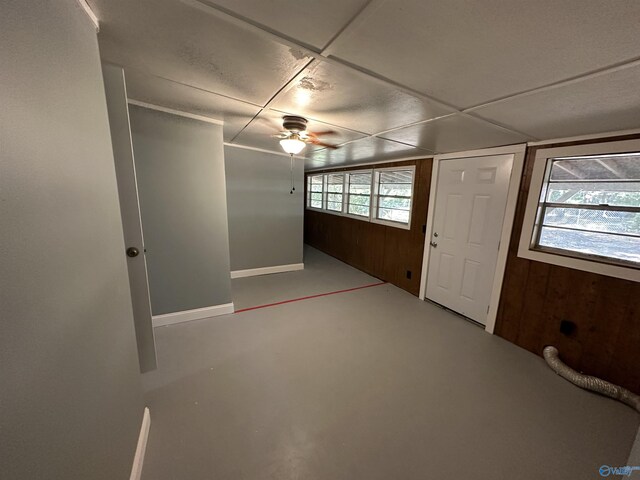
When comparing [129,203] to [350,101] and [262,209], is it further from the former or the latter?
[262,209]

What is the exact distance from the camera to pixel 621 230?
1.93 m

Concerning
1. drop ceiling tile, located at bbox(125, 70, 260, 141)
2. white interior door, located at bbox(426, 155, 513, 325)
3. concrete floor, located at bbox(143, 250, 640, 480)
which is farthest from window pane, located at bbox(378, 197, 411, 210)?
drop ceiling tile, located at bbox(125, 70, 260, 141)

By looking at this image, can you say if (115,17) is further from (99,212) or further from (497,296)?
(497,296)

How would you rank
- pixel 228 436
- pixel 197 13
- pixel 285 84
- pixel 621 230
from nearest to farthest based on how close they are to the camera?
pixel 197 13
pixel 285 84
pixel 228 436
pixel 621 230

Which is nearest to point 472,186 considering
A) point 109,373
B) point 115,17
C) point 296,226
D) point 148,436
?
point 296,226

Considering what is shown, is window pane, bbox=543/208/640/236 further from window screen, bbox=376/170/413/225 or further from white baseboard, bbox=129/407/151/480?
white baseboard, bbox=129/407/151/480

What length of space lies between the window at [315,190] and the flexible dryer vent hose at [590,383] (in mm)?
5110

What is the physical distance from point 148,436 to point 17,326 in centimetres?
150

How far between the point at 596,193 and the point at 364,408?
2.60 meters

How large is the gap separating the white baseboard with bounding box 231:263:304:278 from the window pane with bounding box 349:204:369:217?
1568 millimetres

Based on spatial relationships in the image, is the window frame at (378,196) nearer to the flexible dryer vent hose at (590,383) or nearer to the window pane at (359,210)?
the window pane at (359,210)

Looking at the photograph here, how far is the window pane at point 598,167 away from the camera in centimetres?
188

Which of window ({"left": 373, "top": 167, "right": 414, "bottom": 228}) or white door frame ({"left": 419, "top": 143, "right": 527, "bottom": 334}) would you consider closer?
white door frame ({"left": 419, "top": 143, "right": 527, "bottom": 334})

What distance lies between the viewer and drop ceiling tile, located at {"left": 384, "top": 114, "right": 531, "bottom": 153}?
1885 mm
